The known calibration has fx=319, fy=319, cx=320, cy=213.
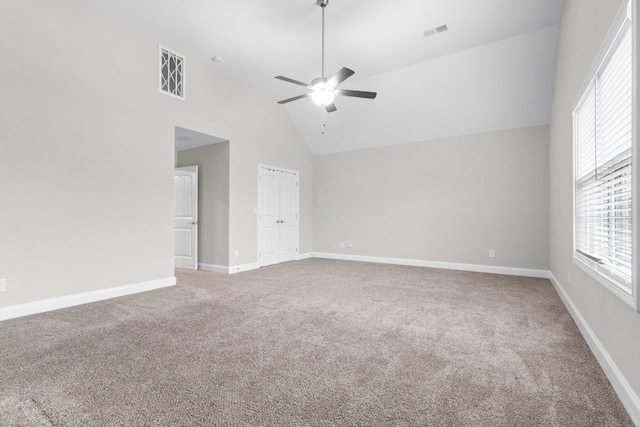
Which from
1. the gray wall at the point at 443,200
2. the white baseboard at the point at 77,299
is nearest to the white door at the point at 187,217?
the white baseboard at the point at 77,299

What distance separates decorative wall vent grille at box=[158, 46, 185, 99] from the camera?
455 centimetres

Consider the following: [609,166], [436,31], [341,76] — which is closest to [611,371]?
[609,166]

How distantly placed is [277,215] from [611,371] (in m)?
5.74

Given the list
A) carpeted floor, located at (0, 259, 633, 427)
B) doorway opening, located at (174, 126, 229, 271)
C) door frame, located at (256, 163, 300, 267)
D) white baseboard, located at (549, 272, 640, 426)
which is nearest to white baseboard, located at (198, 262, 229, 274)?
doorway opening, located at (174, 126, 229, 271)

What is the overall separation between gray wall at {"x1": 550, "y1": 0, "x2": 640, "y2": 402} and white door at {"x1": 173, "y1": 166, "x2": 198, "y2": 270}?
224 inches

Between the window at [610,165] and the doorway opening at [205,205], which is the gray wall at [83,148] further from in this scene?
the window at [610,165]

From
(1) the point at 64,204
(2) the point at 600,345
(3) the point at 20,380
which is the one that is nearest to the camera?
(3) the point at 20,380

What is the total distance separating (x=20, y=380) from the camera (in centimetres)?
199

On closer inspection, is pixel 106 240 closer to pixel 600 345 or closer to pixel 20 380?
pixel 20 380

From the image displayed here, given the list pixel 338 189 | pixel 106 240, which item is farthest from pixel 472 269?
pixel 106 240

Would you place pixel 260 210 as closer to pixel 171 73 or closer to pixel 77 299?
pixel 171 73

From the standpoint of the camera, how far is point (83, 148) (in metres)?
3.76

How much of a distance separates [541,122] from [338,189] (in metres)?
4.12

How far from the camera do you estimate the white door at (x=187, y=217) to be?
6.08m
